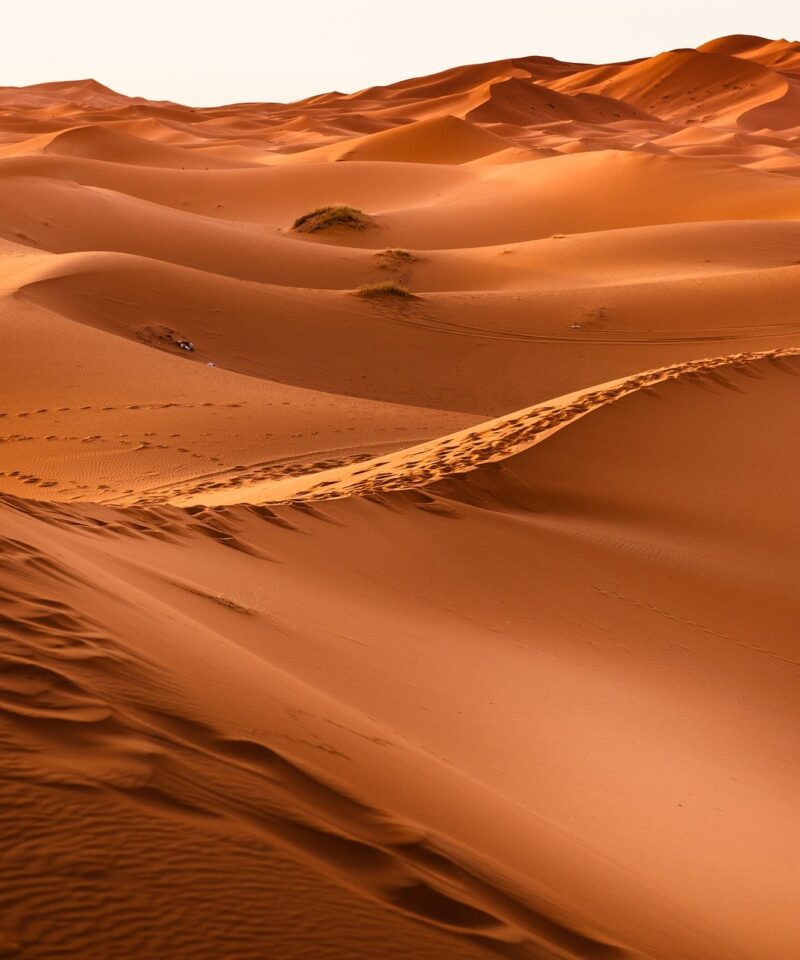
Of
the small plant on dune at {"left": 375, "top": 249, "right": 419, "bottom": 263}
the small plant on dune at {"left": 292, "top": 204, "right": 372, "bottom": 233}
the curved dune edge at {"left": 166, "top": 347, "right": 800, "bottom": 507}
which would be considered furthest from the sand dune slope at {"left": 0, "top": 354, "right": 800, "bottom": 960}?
the small plant on dune at {"left": 292, "top": 204, "right": 372, "bottom": 233}

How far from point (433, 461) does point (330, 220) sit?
23491 millimetres

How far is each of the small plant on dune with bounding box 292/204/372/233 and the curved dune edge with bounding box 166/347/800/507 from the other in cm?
2167

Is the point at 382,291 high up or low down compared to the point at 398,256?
down

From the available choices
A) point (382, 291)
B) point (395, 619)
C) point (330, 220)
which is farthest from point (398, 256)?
point (395, 619)

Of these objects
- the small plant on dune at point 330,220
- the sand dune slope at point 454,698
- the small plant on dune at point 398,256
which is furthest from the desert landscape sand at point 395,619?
the small plant on dune at point 330,220

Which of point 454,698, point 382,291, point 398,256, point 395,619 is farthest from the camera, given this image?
point 398,256

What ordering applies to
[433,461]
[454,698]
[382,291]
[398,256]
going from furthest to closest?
[398,256], [382,291], [433,461], [454,698]

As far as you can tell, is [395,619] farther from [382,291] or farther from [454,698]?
[382,291]

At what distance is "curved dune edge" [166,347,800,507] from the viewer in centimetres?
792

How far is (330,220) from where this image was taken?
30844 millimetres

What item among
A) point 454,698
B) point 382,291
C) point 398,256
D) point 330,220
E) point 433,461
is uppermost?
point 330,220

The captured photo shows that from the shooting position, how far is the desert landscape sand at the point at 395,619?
92.4 inches

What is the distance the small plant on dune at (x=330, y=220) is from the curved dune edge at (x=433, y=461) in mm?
21674

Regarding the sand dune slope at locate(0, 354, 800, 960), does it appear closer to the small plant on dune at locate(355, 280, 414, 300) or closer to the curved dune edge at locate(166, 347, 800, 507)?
the curved dune edge at locate(166, 347, 800, 507)
